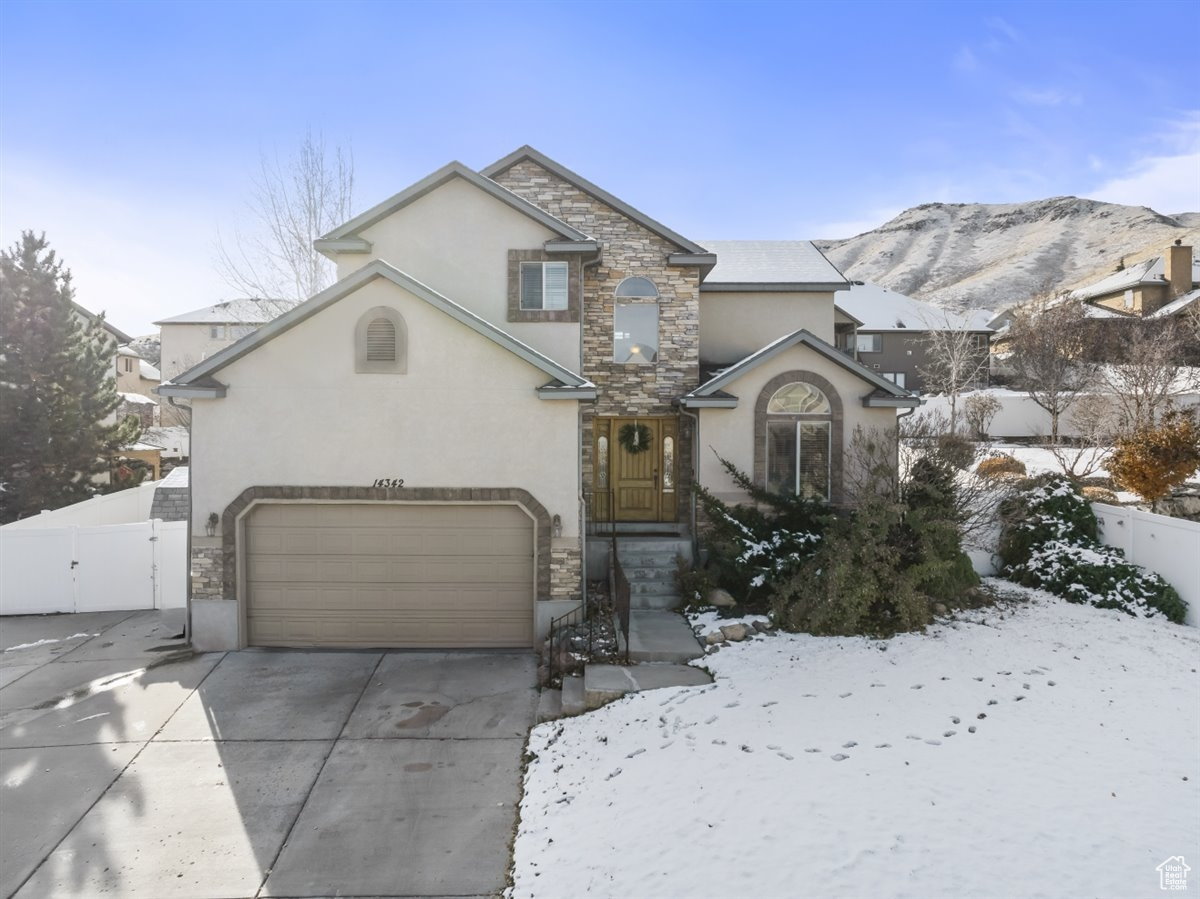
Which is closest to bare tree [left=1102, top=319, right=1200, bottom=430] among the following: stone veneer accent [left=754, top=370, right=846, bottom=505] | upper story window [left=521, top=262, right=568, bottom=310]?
stone veneer accent [left=754, top=370, right=846, bottom=505]

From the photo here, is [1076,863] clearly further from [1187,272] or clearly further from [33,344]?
[1187,272]

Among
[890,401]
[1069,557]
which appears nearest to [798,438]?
[890,401]

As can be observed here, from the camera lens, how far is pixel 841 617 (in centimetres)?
1013

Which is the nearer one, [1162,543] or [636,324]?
[1162,543]

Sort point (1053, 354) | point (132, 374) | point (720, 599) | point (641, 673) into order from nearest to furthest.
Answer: point (641, 673) → point (720, 599) → point (1053, 354) → point (132, 374)

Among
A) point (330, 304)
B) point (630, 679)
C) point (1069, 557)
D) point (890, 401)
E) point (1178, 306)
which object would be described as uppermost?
point (1178, 306)

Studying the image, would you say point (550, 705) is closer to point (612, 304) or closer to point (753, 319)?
point (612, 304)

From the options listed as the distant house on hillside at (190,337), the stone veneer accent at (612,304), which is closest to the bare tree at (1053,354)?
the stone veneer accent at (612,304)

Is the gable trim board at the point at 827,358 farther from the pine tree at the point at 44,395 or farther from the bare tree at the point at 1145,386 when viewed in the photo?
the pine tree at the point at 44,395

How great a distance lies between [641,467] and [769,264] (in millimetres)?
6447

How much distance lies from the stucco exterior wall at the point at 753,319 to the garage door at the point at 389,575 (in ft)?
25.0

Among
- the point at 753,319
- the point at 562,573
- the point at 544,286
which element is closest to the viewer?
the point at 562,573

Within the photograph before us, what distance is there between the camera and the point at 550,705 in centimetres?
884

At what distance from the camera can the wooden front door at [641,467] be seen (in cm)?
1511
